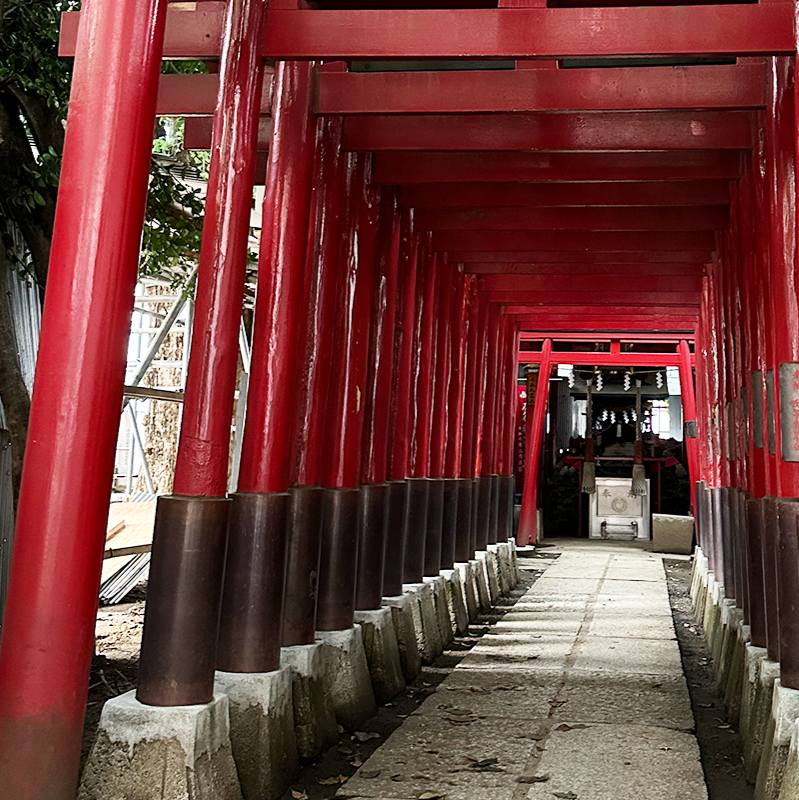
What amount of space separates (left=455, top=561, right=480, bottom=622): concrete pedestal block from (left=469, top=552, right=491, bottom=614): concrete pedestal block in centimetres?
15

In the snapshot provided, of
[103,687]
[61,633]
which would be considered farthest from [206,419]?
[103,687]

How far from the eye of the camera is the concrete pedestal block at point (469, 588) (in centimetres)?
1004

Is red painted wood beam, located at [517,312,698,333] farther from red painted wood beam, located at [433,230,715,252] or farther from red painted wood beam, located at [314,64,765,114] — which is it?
red painted wood beam, located at [314,64,765,114]

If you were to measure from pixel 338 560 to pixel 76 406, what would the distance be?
9.81 ft

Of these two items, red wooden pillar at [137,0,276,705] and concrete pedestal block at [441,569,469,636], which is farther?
concrete pedestal block at [441,569,469,636]

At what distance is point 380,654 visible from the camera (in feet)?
21.2

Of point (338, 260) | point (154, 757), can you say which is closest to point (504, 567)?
point (338, 260)

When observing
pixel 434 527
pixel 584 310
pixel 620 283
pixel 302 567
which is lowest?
pixel 302 567

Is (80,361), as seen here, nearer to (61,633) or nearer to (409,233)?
(61,633)

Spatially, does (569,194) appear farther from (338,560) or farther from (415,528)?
(338,560)

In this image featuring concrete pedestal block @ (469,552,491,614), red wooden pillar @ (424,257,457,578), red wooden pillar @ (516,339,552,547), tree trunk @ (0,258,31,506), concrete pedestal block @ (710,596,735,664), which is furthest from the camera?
red wooden pillar @ (516,339,552,547)

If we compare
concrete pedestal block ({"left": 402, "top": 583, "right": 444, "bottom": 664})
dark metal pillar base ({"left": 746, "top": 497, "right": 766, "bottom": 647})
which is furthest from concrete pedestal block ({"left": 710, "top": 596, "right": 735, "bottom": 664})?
concrete pedestal block ({"left": 402, "top": 583, "right": 444, "bottom": 664})

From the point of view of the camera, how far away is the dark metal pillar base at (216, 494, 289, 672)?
461cm

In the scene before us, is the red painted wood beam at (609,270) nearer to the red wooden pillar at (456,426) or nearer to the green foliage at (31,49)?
the red wooden pillar at (456,426)
